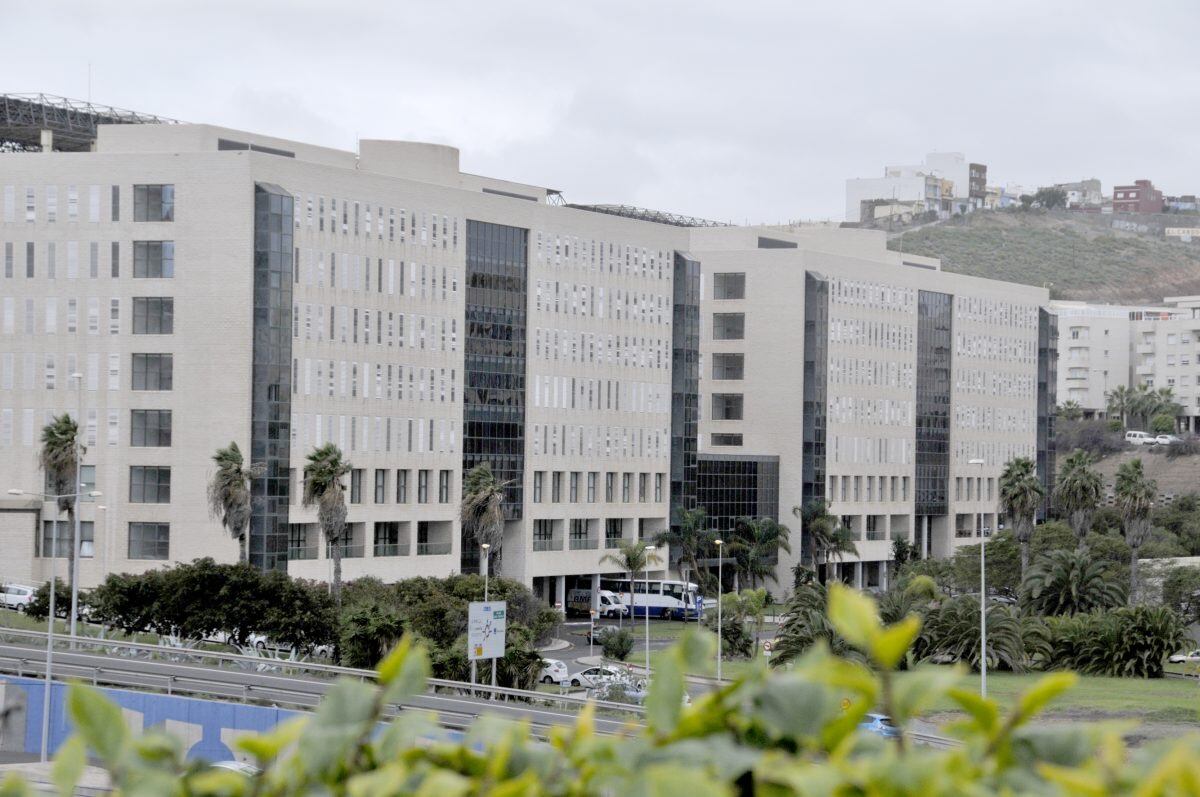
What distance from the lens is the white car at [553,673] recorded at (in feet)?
218

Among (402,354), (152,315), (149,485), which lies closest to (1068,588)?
(402,354)

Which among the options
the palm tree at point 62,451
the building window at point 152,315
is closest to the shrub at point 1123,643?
the palm tree at point 62,451

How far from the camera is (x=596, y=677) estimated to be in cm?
6519

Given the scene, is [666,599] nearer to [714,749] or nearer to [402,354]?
[402,354]

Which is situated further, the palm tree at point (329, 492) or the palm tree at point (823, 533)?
the palm tree at point (823, 533)

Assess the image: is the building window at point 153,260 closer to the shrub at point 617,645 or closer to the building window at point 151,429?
the building window at point 151,429

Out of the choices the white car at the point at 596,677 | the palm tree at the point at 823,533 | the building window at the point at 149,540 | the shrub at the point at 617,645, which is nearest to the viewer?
the white car at the point at 596,677

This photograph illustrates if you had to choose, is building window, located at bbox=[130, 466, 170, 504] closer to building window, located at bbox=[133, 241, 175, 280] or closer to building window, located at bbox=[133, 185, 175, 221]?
building window, located at bbox=[133, 241, 175, 280]

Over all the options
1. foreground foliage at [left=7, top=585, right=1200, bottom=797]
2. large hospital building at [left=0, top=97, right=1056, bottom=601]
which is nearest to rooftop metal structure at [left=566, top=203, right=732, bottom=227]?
large hospital building at [left=0, top=97, right=1056, bottom=601]

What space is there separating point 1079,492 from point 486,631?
56.8 metres

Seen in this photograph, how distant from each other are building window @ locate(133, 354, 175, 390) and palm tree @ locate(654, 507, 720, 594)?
3502 centimetres

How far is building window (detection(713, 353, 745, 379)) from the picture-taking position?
12569 cm

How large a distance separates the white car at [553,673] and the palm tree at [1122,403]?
463ft

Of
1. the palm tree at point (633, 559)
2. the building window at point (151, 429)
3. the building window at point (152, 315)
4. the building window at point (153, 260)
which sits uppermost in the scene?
the building window at point (153, 260)
